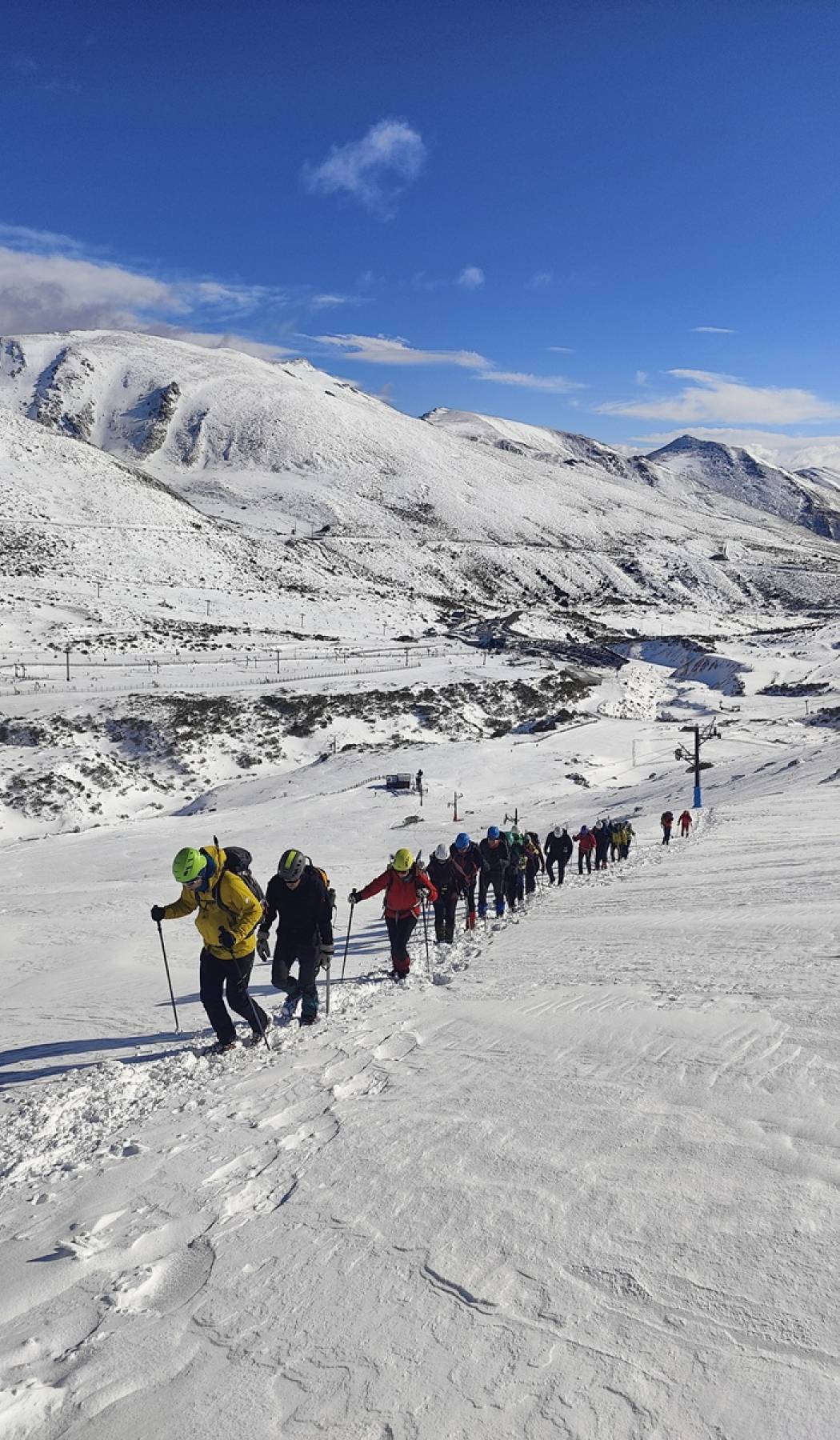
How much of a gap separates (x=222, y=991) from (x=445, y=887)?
5903 mm

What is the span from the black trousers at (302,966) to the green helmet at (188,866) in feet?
5.14

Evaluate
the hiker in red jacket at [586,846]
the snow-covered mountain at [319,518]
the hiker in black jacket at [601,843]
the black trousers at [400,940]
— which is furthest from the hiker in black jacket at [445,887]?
the snow-covered mountain at [319,518]

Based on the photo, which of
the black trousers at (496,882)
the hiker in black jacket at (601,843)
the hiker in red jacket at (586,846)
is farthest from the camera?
the hiker in black jacket at (601,843)

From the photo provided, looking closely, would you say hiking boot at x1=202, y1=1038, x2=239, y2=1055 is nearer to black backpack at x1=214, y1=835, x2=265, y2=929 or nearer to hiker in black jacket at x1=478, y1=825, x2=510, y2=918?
black backpack at x1=214, y1=835, x2=265, y2=929

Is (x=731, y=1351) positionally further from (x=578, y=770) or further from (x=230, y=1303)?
(x=578, y=770)

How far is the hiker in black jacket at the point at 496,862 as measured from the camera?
15.0m

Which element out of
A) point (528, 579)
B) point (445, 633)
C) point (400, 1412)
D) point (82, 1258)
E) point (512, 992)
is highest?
point (528, 579)

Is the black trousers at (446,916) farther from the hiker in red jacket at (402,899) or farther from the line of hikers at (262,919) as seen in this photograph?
the hiker in red jacket at (402,899)

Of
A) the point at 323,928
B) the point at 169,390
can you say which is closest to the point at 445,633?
the point at 323,928

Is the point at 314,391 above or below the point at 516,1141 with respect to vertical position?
above

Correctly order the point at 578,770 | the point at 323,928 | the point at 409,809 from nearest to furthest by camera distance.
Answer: the point at 323,928 → the point at 409,809 → the point at 578,770

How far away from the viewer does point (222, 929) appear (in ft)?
23.2

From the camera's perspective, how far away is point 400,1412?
2.50 m

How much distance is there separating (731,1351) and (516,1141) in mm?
1685
